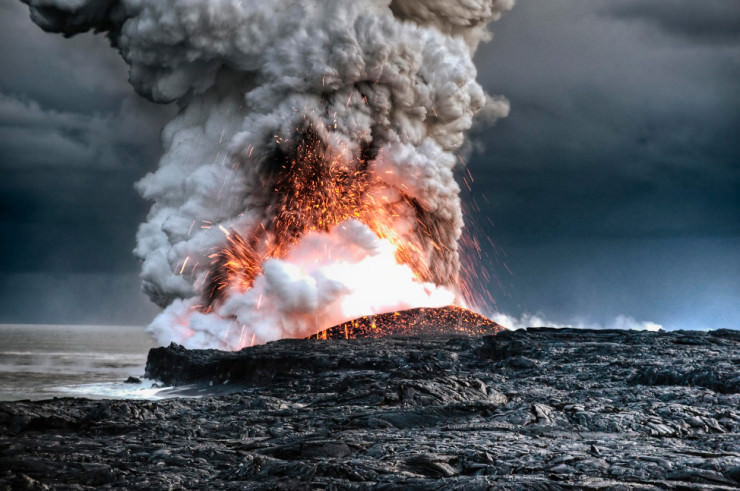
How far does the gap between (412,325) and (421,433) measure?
33.2 m

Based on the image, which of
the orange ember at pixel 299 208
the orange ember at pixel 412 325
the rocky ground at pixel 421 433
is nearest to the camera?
the rocky ground at pixel 421 433

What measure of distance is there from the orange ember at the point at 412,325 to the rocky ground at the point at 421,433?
17837 mm

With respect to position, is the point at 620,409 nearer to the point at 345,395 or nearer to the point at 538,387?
the point at 538,387

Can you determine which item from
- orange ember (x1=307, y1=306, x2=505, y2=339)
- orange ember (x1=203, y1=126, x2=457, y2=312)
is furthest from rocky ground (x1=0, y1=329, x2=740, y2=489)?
orange ember (x1=203, y1=126, x2=457, y2=312)

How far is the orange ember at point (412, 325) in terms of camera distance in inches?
1825

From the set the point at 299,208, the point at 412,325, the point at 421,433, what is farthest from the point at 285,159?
the point at 421,433

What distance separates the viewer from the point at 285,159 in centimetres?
5041

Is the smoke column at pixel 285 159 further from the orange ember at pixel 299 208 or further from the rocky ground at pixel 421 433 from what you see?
the rocky ground at pixel 421 433

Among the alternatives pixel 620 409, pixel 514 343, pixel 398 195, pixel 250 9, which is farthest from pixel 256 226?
pixel 620 409

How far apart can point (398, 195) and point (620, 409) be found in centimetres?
3802

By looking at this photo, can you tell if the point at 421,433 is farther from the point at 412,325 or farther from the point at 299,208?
the point at 299,208

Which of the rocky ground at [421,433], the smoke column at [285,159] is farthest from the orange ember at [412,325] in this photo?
the rocky ground at [421,433]

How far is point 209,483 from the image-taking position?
1095cm

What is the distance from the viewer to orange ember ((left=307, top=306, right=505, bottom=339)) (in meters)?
46.4
